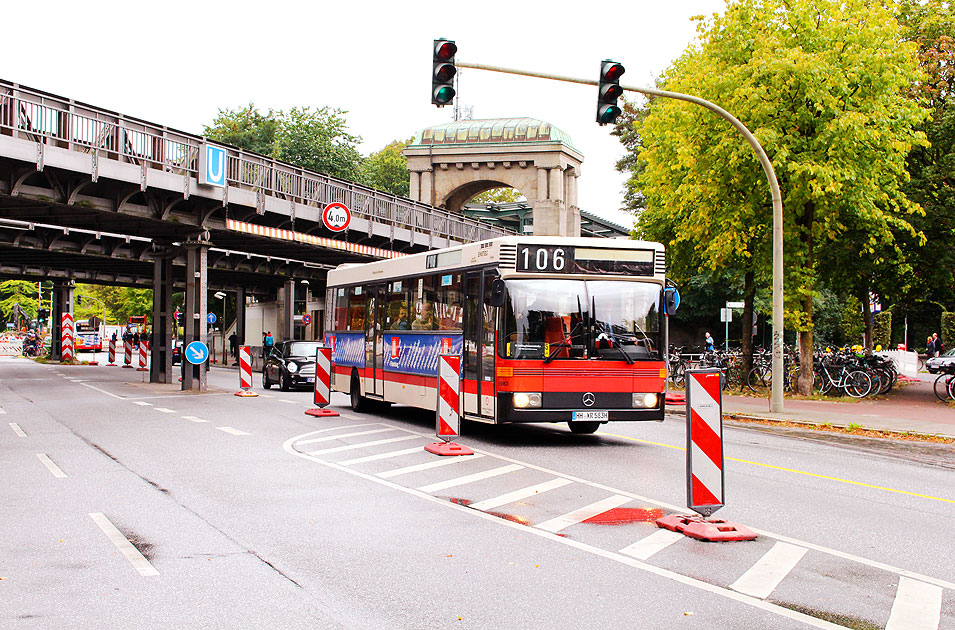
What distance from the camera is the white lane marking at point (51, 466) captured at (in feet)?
34.9

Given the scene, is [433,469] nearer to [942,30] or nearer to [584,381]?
[584,381]

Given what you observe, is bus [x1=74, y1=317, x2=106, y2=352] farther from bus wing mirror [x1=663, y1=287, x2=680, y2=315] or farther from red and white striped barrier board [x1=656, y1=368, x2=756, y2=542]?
red and white striped barrier board [x1=656, y1=368, x2=756, y2=542]

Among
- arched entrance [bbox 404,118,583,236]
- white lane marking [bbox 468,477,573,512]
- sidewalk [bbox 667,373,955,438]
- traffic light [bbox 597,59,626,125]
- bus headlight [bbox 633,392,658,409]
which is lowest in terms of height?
sidewalk [bbox 667,373,955,438]

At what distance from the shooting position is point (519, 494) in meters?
9.45

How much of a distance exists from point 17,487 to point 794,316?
62.0 feet

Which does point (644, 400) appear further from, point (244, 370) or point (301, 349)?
point (301, 349)

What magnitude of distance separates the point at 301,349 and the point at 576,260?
1770cm

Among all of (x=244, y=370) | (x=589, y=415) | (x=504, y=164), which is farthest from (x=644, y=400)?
(x=504, y=164)

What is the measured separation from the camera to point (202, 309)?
2892cm

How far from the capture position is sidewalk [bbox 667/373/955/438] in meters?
17.7

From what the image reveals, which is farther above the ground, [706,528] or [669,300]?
[669,300]

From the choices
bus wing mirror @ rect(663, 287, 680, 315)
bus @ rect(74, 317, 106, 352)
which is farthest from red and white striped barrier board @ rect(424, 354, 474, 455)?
bus @ rect(74, 317, 106, 352)

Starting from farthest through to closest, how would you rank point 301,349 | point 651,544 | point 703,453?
point 301,349 → point 703,453 → point 651,544

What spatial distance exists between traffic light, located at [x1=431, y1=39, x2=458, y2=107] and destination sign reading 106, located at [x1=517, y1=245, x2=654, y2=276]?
142 inches
